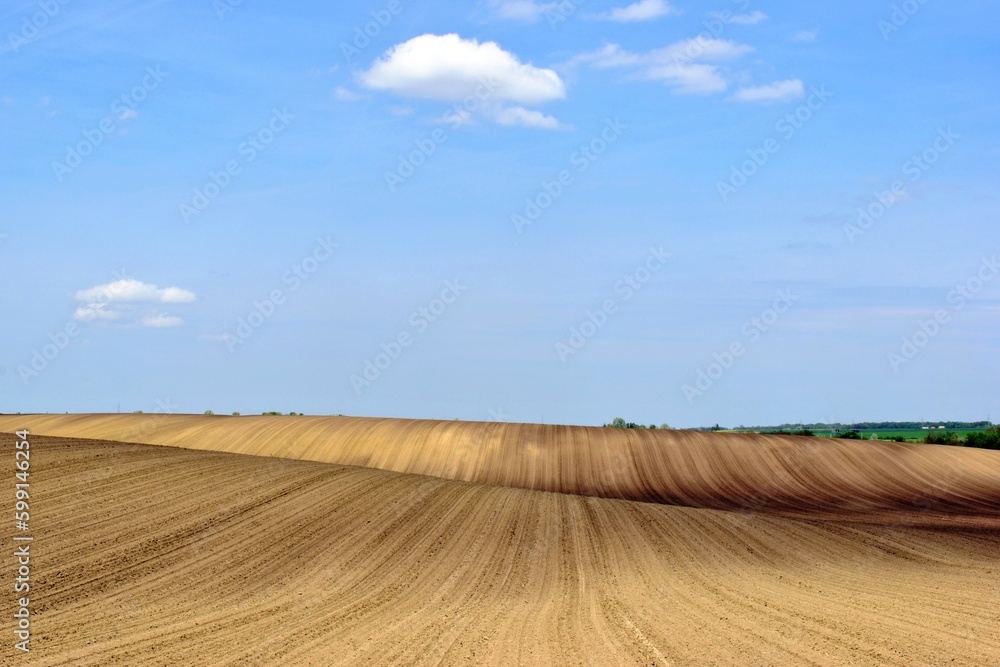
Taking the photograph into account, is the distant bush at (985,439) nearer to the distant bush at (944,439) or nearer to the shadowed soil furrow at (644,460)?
the distant bush at (944,439)

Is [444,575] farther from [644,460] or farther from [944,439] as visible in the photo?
[944,439]

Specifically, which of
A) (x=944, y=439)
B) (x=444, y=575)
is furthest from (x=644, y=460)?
(x=944, y=439)

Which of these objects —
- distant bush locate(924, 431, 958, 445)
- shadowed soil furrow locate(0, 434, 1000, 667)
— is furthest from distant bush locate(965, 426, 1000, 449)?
shadowed soil furrow locate(0, 434, 1000, 667)

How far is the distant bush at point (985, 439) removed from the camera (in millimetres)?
75938

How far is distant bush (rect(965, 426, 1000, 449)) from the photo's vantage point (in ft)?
249

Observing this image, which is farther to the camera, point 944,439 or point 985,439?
point 944,439

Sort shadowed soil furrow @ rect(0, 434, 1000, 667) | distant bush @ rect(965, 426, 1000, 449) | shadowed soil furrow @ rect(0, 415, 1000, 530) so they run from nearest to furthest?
shadowed soil furrow @ rect(0, 434, 1000, 667)
shadowed soil furrow @ rect(0, 415, 1000, 530)
distant bush @ rect(965, 426, 1000, 449)

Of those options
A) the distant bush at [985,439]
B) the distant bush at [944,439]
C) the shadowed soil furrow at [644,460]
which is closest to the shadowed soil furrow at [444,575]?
the shadowed soil furrow at [644,460]

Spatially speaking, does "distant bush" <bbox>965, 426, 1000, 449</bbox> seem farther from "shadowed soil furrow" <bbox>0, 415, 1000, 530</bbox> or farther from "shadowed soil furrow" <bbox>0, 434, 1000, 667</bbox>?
"shadowed soil furrow" <bbox>0, 434, 1000, 667</bbox>

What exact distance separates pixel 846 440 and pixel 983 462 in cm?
726

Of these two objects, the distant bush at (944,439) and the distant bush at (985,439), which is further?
the distant bush at (985,439)

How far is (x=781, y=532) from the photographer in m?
31.4

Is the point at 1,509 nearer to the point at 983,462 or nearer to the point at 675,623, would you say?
the point at 675,623

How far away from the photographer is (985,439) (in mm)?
Answer: 77375
